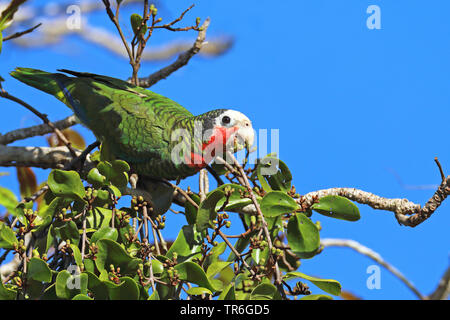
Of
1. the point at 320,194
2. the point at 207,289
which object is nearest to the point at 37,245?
the point at 207,289

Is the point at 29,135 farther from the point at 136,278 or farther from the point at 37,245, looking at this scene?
the point at 136,278

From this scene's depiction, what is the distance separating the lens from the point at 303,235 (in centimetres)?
174

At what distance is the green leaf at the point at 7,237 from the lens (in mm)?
1741

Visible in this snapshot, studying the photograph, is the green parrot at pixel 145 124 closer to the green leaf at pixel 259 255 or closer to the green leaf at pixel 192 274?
the green leaf at pixel 259 255

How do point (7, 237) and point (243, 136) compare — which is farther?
point (243, 136)

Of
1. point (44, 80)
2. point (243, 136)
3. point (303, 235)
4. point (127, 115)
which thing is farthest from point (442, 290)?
point (44, 80)

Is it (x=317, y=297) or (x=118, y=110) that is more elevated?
(x=118, y=110)

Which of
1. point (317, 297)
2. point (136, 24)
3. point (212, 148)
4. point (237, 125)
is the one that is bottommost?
point (317, 297)

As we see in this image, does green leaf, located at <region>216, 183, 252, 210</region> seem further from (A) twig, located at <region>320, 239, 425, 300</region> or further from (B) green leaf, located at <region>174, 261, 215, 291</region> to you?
(A) twig, located at <region>320, 239, 425, 300</region>

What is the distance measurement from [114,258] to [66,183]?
0.33 metres

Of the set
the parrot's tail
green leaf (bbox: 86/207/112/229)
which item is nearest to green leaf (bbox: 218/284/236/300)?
green leaf (bbox: 86/207/112/229)

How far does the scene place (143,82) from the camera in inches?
119

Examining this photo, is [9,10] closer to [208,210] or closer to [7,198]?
[7,198]

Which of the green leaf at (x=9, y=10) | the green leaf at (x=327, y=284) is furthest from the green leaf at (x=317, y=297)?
the green leaf at (x=9, y=10)
